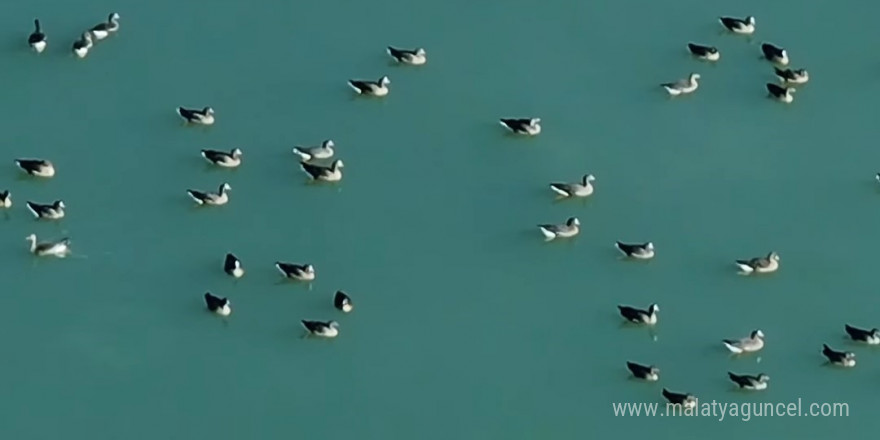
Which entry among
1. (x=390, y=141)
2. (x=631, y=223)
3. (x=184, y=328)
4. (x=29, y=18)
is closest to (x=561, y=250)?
(x=631, y=223)

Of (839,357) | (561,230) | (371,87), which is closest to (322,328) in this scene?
(561,230)

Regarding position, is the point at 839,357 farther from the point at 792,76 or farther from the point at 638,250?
the point at 792,76

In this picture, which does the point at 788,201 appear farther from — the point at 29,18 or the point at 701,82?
the point at 29,18

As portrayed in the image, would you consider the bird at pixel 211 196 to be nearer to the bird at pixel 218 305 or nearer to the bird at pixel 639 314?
the bird at pixel 218 305

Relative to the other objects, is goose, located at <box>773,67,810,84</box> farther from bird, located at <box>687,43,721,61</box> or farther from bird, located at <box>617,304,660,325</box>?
bird, located at <box>617,304,660,325</box>

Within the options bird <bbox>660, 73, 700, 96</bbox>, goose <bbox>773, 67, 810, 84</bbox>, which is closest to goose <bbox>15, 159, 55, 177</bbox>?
bird <bbox>660, 73, 700, 96</bbox>

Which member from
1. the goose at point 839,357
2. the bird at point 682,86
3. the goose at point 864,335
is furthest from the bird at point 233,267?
the goose at point 864,335

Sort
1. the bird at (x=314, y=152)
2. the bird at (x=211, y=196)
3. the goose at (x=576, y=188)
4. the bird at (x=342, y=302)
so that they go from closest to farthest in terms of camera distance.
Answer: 1. the bird at (x=342, y=302)
2. the bird at (x=211, y=196)
3. the goose at (x=576, y=188)
4. the bird at (x=314, y=152)
